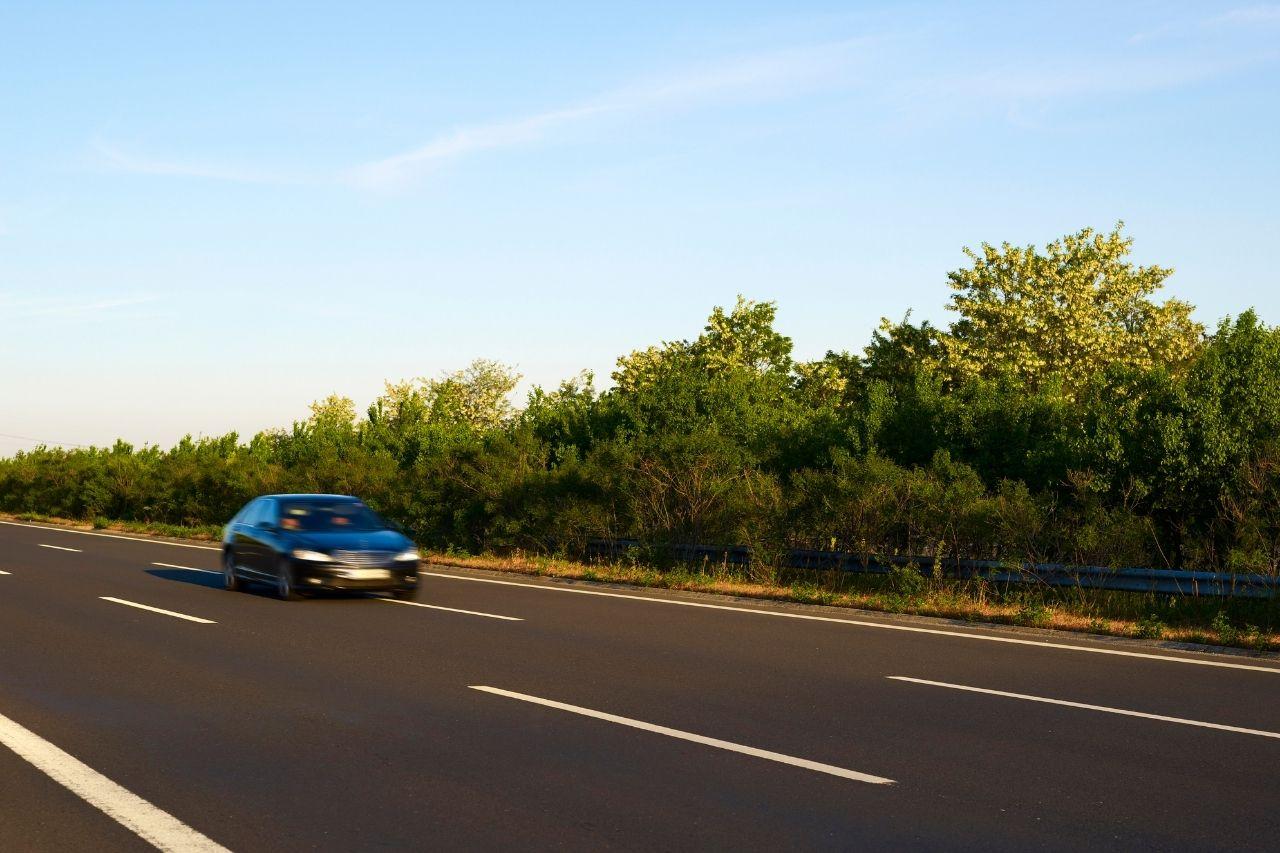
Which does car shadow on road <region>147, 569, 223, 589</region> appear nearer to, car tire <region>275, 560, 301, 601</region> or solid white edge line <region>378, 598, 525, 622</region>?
car tire <region>275, 560, 301, 601</region>

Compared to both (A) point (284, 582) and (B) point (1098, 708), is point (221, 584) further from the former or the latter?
(B) point (1098, 708)

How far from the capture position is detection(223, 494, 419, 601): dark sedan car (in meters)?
17.1

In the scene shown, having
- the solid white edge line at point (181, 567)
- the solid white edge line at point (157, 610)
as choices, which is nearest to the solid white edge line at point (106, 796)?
the solid white edge line at point (157, 610)

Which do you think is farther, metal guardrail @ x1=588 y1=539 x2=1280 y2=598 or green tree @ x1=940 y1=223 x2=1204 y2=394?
green tree @ x1=940 y1=223 x2=1204 y2=394

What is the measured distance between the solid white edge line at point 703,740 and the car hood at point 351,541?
25.2 feet

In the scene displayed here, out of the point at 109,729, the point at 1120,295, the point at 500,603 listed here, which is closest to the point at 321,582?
the point at 500,603

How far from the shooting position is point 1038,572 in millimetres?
16125

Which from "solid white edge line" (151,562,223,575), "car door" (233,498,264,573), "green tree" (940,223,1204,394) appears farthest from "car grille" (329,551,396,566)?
"green tree" (940,223,1204,394)

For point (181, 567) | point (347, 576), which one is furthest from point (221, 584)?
point (181, 567)

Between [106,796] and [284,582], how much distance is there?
37.2 feet

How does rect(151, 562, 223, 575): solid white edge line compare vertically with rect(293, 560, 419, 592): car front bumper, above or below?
below

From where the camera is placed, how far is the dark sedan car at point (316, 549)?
675 inches

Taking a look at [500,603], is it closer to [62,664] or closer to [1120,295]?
[62,664]

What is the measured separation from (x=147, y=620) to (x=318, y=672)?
203 inches
